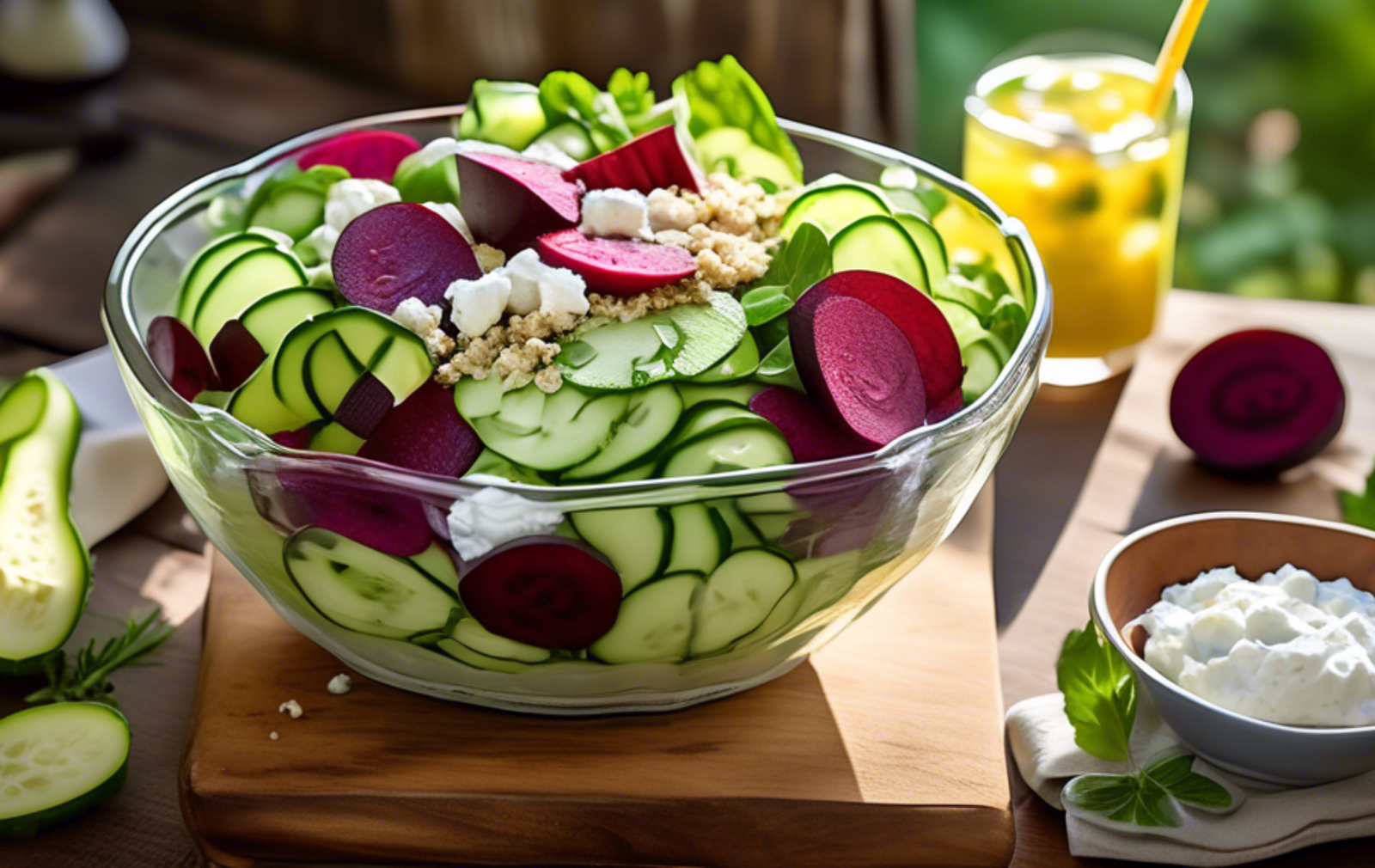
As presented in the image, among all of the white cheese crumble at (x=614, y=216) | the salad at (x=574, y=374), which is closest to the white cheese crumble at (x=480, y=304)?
the salad at (x=574, y=374)

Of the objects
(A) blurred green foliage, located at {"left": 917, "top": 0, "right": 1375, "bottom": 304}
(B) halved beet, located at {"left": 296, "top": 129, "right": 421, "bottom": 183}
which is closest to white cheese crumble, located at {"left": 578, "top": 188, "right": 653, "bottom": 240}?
(B) halved beet, located at {"left": 296, "top": 129, "right": 421, "bottom": 183}

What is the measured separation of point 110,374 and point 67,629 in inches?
A: 14.3

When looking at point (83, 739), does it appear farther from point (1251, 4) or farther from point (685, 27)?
point (1251, 4)

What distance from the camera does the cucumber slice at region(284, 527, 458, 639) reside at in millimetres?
834

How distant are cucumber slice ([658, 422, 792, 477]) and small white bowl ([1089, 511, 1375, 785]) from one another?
293 millimetres

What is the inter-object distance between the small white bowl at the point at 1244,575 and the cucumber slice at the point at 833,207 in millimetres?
323

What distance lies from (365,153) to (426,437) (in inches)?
18.5

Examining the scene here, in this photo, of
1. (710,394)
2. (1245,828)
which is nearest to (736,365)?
(710,394)

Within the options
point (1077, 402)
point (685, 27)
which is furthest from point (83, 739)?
point (685, 27)

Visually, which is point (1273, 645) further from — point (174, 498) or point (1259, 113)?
point (1259, 113)

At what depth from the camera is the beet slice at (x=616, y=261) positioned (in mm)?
933

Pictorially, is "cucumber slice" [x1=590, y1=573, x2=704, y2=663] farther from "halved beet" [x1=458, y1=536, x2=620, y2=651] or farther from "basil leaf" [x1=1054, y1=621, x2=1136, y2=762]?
"basil leaf" [x1=1054, y1=621, x2=1136, y2=762]

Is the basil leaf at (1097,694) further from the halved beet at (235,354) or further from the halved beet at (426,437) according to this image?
the halved beet at (235,354)

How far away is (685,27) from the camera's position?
2.31 m
